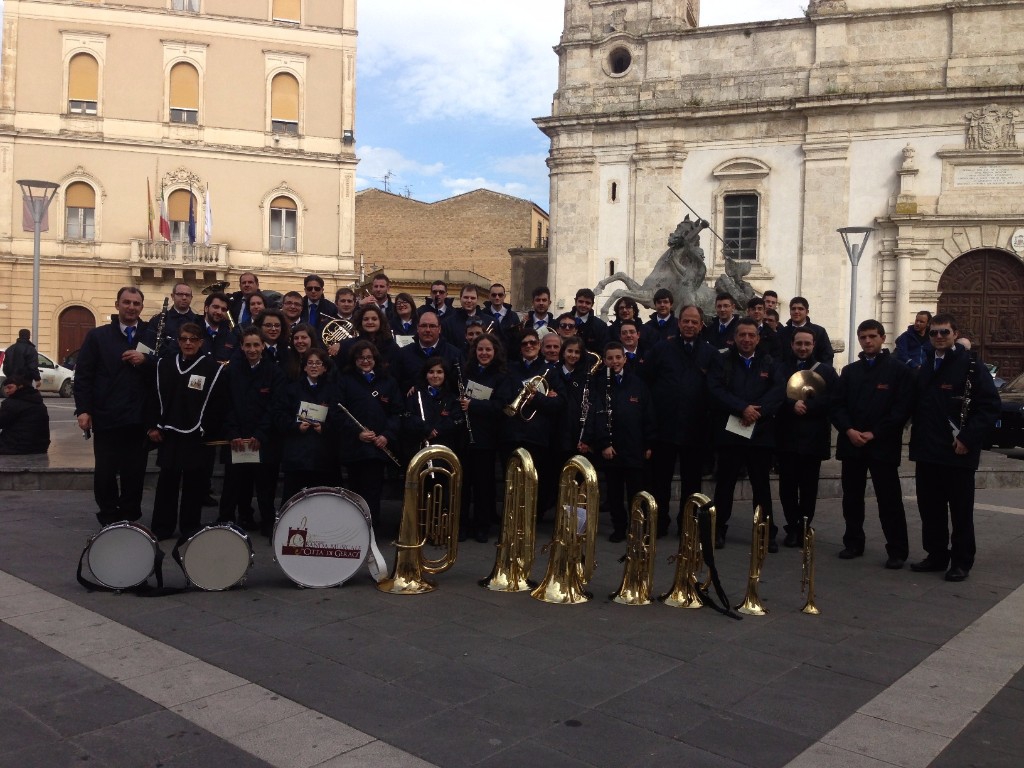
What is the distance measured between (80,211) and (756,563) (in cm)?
3277

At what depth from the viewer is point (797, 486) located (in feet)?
27.6

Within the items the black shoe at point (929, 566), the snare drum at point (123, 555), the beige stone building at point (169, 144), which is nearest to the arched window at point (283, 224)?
the beige stone building at point (169, 144)

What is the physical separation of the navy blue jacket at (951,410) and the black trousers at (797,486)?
3.13 feet

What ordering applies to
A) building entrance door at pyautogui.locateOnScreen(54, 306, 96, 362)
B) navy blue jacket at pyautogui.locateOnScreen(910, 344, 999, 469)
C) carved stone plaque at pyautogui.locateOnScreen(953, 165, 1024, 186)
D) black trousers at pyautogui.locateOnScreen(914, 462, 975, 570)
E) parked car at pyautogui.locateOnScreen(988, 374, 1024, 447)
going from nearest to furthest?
navy blue jacket at pyautogui.locateOnScreen(910, 344, 999, 469) → black trousers at pyautogui.locateOnScreen(914, 462, 975, 570) → parked car at pyautogui.locateOnScreen(988, 374, 1024, 447) → carved stone plaque at pyautogui.locateOnScreen(953, 165, 1024, 186) → building entrance door at pyautogui.locateOnScreen(54, 306, 96, 362)

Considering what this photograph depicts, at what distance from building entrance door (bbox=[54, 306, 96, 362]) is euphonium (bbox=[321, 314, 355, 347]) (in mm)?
27043

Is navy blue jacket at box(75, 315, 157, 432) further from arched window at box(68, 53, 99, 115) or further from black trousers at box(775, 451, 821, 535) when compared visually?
arched window at box(68, 53, 99, 115)

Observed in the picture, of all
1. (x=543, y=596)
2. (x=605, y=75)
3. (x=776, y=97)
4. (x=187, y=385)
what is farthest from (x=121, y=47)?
(x=543, y=596)

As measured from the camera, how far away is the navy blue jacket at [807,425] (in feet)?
26.0

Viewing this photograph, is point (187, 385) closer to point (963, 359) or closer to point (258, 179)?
point (963, 359)

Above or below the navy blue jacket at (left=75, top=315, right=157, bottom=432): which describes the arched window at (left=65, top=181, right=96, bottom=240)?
above

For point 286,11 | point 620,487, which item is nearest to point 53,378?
point 286,11

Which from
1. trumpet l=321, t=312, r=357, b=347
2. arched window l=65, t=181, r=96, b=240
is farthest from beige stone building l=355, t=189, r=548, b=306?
trumpet l=321, t=312, r=357, b=347

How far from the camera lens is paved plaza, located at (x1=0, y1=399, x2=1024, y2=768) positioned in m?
3.97

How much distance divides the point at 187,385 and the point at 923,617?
5.62 meters
